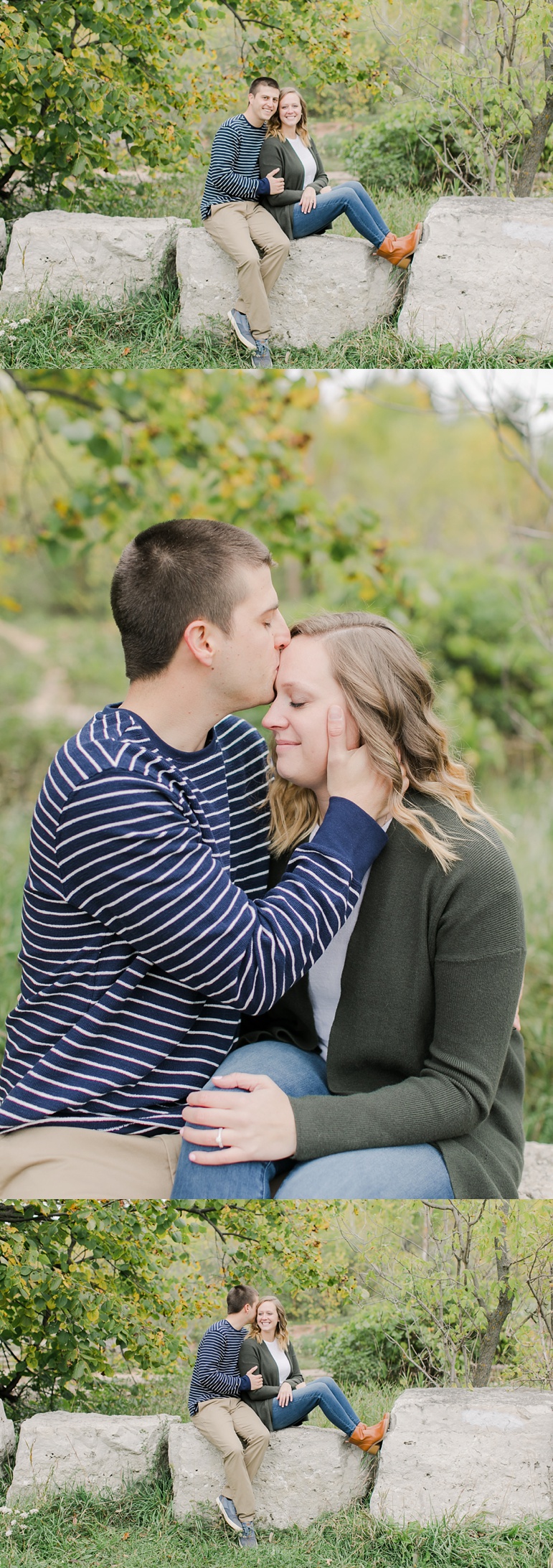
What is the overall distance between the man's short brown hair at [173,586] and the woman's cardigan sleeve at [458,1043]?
2.60 feet

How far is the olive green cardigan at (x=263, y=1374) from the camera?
292 centimetres

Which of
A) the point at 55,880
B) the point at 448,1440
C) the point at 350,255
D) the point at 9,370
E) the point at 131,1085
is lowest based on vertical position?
the point at 448,1440

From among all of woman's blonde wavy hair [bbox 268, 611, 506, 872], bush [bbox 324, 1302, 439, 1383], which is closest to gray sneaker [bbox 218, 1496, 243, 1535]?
bush [bbox 324, 1302, 439, 1383]

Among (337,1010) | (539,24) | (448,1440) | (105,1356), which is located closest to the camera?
(337,1010)

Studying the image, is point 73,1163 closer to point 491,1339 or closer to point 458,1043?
point 458,1043

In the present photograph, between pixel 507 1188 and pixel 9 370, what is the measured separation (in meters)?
3.78

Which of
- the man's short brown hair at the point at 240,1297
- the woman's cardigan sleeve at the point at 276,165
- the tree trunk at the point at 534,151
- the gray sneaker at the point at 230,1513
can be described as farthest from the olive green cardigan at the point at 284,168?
the gray sneaker at the point at 230,1513

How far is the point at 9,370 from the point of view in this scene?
15.9 feet

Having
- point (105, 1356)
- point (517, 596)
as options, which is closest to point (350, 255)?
point (517, 596)

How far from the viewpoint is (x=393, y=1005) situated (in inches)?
103

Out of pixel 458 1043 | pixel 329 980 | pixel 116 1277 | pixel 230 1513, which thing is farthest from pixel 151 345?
pixel 230 1513

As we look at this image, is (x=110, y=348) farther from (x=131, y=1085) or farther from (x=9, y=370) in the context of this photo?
(x=131, y=1085)

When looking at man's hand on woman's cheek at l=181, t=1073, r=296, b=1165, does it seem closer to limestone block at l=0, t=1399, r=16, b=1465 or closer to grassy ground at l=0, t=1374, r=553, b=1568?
grassy ground at l=0, t=1374, r=553, b=1568

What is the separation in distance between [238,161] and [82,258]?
75cm
